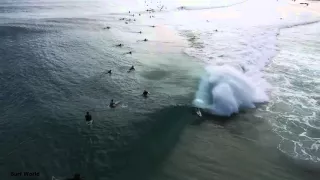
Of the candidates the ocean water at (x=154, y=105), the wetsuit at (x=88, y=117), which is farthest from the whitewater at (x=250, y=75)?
the wetsuit at (x=88, y=117)

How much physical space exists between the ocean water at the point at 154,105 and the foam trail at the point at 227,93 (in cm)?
23

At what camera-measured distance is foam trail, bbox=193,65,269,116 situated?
92.2 ft

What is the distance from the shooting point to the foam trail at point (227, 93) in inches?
1107

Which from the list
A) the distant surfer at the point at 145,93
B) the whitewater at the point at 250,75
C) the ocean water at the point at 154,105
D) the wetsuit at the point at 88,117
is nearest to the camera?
the ocean water at the point at 154,105

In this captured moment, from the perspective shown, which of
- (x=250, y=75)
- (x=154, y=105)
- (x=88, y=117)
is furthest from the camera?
(x=250, y=75)

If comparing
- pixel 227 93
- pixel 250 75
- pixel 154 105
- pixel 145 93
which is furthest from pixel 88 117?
pixel 250 75

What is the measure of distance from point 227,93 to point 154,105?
7088 mm

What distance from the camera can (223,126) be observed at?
2550 centimetres

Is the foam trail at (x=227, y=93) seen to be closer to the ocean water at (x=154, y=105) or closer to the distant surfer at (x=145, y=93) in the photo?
the ocean water at (x=154, y=105)

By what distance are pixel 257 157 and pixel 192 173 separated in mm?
5057

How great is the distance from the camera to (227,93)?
98.0 feet

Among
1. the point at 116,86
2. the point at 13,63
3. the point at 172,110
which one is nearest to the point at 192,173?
the point at 172,110

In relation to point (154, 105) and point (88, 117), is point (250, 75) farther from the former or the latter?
point (88, 117)

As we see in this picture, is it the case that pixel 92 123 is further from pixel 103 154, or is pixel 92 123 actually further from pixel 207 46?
pixel 207 46
